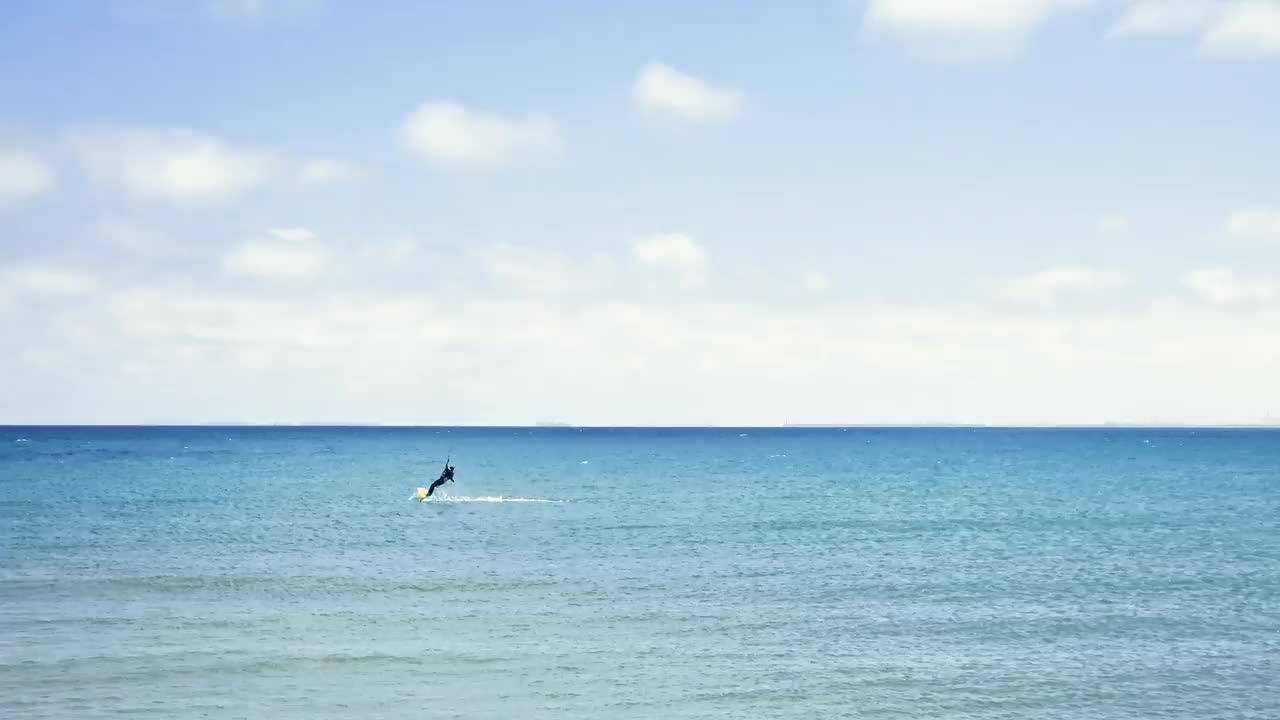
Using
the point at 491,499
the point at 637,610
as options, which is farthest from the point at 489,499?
the point at 637,610

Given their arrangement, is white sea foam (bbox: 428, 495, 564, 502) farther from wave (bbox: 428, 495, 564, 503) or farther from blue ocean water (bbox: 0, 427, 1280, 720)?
blue ocean water (bbox: 0, 427, 1280, 720)

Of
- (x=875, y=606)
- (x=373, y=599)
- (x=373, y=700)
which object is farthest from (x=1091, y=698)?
(x=373, y=599)

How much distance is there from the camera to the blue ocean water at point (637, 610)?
96.3 feet

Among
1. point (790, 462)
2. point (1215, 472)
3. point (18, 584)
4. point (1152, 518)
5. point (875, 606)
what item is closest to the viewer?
point (875, 606)

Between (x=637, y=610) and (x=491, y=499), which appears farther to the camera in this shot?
(x=491, y=499)

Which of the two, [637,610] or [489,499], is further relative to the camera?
[489,499]

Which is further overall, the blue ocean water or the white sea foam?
the white sea foam

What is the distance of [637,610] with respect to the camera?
40250mm

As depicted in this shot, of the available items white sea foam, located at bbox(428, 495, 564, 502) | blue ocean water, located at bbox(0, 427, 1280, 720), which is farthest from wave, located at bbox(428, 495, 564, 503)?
blue ocean water, located at bbox(0, 427, 1280, 720)

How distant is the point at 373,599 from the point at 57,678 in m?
13.6

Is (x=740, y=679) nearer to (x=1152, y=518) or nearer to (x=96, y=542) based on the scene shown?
(x=96, y=542)

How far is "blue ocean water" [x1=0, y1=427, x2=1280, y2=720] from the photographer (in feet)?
96.3

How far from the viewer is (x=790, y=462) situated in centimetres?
17338

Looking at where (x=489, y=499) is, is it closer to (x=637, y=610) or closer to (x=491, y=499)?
(x=491, y=499)
